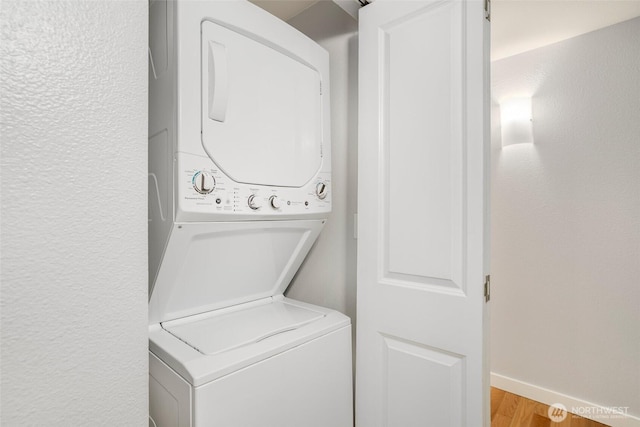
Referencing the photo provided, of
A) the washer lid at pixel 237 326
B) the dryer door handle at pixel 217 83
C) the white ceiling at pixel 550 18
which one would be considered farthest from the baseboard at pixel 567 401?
the dryer door handle at pixel 217 83

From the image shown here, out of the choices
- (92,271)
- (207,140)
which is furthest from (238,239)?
(92,271)

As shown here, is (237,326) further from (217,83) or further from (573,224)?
(573,224)

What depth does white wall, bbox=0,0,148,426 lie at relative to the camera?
0.63m

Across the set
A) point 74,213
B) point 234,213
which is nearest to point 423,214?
point 234,213

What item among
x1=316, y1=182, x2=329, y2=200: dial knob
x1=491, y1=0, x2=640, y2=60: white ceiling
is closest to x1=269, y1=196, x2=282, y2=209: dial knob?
x1=316, y1=182, x2=329, y2=200: dial knob

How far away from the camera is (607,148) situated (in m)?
2.21

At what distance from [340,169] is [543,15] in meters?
1.60

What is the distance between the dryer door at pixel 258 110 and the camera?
3.96 feet

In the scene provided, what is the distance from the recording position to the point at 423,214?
4.57ft

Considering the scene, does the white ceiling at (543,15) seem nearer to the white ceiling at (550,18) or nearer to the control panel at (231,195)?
the white ceiling at (550,18)

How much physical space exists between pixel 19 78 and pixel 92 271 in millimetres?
398

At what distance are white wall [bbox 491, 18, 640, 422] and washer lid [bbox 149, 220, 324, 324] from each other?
178cm

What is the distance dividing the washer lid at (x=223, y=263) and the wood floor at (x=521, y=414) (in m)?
1.91

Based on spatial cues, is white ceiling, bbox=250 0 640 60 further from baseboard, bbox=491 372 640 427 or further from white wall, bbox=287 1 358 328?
baseboard, bbox=491 372 640 427
